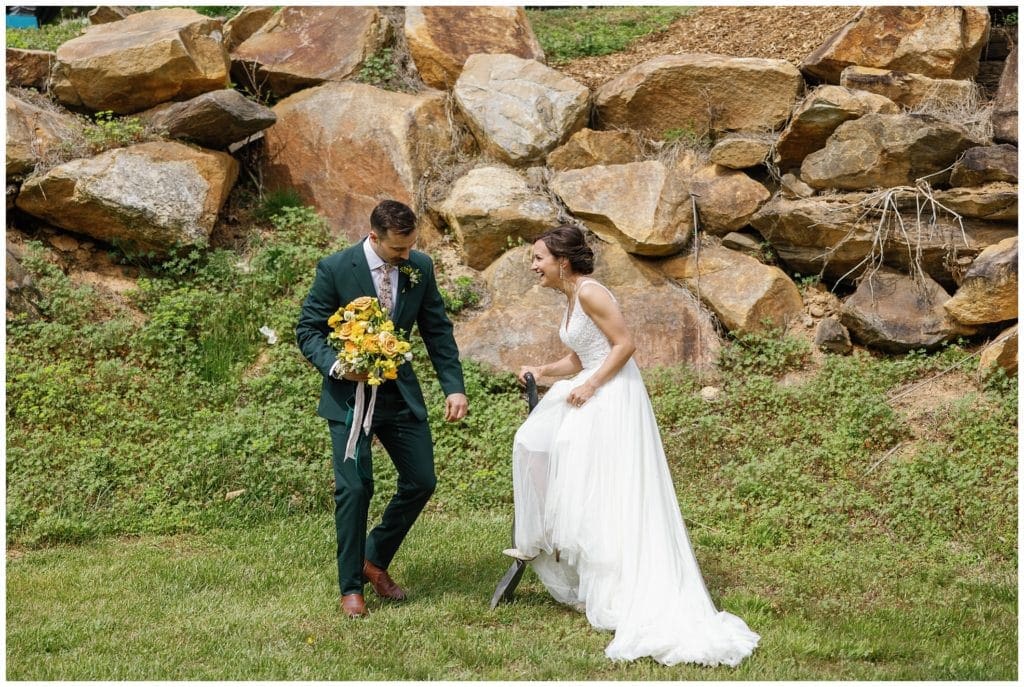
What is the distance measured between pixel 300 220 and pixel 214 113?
1.34 meters

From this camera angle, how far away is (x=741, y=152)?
10.1 meters

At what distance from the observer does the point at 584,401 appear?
18.0 ft

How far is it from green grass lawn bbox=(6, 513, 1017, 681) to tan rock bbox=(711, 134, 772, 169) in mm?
4609

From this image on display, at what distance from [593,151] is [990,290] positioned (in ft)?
13.6

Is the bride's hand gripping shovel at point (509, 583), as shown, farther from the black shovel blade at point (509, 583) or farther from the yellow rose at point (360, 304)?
the yellow rose at point (360, 304)

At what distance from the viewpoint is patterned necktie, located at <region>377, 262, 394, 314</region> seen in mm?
5645

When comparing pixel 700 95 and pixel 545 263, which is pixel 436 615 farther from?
pixel 700 95

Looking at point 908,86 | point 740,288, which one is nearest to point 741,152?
point 740,288

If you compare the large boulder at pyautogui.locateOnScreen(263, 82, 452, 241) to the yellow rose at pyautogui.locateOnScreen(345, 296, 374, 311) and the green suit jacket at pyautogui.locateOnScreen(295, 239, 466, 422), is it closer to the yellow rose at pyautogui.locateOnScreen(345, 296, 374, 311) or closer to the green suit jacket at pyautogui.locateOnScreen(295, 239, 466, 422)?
the green suit jacket at pyautogui.locateOnScreen(295, 239, 466, 422)

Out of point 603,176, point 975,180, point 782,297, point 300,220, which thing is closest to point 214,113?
point 300,220

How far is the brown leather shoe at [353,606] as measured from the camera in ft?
17.9

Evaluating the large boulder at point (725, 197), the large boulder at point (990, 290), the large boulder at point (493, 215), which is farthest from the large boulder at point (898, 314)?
the large boulder at point (493, 215)

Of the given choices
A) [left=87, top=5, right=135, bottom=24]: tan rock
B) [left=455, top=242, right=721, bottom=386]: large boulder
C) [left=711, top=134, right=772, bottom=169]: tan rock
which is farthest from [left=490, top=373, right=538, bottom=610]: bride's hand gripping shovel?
[left=87, top=5, right=135, bottom=24]: tan rock

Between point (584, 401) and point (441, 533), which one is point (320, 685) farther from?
point (441, 533)
